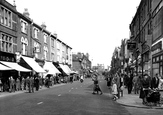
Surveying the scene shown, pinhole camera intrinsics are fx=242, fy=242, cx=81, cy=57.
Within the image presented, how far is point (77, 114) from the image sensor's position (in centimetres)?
1055

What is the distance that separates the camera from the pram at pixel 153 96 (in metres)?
13.8

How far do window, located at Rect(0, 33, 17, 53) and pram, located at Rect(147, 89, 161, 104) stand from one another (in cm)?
2129

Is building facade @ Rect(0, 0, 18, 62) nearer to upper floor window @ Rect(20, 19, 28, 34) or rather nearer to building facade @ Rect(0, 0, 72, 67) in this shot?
building facade @ Rect(0, 0, 72, 67)

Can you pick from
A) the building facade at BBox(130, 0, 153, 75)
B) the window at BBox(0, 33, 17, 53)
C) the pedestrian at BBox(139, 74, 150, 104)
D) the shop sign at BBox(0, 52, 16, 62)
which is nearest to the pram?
the pedestrian at BBox(139, 74, 150, 104)

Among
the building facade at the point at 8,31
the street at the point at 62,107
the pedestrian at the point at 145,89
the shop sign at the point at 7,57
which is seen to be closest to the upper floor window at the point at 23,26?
the building facade at the point at 8,31

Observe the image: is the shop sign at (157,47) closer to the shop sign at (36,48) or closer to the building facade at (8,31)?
the building facade at (8,31)

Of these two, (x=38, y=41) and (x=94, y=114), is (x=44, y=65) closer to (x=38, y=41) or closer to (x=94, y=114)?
(x=38, y=41)

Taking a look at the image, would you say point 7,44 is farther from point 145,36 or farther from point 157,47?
point 157,47

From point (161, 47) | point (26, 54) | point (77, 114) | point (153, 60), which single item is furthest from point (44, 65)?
point (77, 114)

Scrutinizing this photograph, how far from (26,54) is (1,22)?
9.46 m

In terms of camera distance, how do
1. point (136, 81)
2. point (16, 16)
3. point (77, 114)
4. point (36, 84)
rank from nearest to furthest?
point (77, 114)
point (136, 81)
point (36, 84)
point (16, 16)

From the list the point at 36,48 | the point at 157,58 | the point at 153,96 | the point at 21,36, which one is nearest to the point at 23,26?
the point at 21,36

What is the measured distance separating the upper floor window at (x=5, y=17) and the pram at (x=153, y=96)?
2204 centimetres

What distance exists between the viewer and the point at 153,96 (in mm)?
13812
